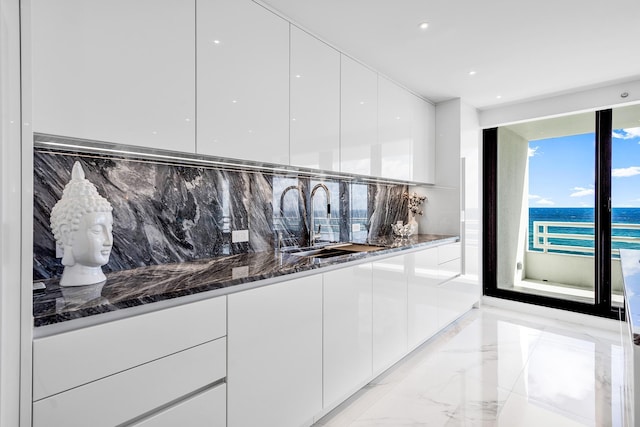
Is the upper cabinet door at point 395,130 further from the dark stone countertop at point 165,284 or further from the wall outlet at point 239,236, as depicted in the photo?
the wall outlet at point 239,236

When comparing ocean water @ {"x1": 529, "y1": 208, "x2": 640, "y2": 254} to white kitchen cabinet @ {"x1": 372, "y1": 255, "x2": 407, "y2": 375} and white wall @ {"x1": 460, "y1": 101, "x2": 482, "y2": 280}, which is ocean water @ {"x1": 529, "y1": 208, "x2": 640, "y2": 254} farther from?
white kitchen cabinet @ {"x1": 372, "y1": 255, "x2": 407, "y2": 375}

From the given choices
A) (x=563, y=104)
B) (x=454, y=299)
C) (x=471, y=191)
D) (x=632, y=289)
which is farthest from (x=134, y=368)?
(x=563, y=104)

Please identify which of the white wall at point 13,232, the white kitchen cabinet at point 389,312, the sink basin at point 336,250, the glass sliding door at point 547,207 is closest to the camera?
the white wall at point 13,232

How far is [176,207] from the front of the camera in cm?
185

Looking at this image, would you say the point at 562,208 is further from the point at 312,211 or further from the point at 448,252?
the point at 312,211

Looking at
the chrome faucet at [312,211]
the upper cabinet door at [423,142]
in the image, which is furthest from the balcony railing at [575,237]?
the chrome faucet at [312,211]

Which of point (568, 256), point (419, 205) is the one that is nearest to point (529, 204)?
point (568, 256)

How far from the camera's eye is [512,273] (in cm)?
416

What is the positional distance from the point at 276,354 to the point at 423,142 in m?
2.76

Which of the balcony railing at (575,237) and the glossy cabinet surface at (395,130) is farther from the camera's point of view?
the balcony railing at (575,237)

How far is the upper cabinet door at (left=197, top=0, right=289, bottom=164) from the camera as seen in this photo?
5.24 feet

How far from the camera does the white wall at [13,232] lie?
0.71 metres

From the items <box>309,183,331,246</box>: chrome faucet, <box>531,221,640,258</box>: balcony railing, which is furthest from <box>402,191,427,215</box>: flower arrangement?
<box>531,221,640,258</box>: balcony railing

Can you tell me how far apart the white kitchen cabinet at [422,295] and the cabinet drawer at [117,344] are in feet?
5.81
